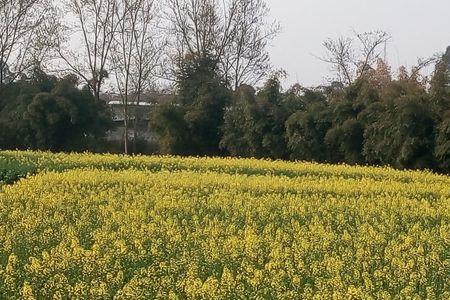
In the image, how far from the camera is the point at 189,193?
35.8 feet

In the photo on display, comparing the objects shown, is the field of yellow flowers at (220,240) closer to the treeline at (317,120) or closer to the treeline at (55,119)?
the treeline at (317,120)

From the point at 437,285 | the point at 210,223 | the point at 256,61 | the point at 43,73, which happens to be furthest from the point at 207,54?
the point at 437,285

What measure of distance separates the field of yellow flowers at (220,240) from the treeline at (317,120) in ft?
24.3

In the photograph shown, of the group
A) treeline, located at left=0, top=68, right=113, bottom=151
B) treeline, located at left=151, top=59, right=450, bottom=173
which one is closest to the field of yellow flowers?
treeline, located at left=151, top=59, right=450, bottom=173

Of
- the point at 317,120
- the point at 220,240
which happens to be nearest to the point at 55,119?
the point at 317,120

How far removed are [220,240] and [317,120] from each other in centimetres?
1705

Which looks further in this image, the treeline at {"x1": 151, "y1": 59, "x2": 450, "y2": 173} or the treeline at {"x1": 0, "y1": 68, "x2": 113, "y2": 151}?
the treeline at {"x1": 0, "y1": 68, "x2": 113, "y2": 151}

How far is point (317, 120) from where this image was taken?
23297 millimetres

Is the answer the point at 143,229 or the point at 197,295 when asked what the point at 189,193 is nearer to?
the point at 143,229

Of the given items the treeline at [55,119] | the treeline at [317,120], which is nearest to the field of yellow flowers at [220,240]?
the treeline at [317,120]

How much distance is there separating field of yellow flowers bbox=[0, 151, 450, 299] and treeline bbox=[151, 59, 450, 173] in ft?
24.3

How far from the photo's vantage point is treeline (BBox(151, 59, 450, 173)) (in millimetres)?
19688

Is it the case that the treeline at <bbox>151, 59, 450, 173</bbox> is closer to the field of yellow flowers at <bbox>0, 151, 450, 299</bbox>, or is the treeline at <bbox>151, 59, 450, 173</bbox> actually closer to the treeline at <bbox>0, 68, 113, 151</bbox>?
the treeline at <bbox>0, 68, 113, 151</bbox>

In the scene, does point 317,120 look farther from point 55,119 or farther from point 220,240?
point 220,240
